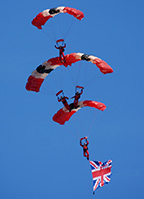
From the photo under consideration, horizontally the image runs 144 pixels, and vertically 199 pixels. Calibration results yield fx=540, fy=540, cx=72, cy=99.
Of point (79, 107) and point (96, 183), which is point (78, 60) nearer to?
point (79, 107)

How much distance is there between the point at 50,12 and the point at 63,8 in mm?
974

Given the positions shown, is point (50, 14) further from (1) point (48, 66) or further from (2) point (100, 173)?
(2) point (100, 173)

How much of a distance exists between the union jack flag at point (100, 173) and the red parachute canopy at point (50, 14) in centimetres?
1069

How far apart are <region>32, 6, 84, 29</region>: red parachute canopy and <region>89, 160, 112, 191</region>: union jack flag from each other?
421 inches

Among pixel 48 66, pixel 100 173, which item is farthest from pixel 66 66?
pixel 100 173

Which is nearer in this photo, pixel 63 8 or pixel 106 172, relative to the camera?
pixel 63 8

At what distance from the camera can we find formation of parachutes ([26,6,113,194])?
35.9 metres

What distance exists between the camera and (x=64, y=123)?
128 feet

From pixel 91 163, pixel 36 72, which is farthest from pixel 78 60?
pixel 91 163

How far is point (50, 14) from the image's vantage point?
3666 cm

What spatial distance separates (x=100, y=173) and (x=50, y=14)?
39.7 ft

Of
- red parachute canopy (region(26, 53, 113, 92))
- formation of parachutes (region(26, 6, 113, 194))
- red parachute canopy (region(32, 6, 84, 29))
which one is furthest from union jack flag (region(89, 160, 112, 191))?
red parachute canopy (region(32, 6, 84, 29))

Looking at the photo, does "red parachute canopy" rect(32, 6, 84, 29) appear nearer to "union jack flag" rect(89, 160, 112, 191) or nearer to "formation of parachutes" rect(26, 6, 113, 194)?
"formation of parachutes" rect(26, 6, 113, 194)

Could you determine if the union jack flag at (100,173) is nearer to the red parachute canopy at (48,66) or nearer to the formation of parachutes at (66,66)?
the formation of parachutes at (66,66)
